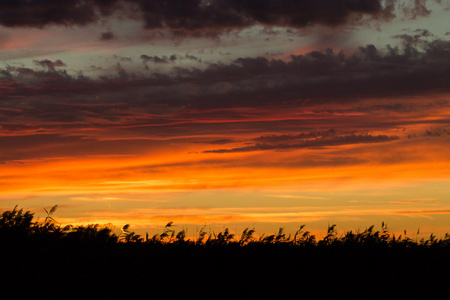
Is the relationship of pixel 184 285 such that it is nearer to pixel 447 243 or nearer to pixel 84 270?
pixel 84 270

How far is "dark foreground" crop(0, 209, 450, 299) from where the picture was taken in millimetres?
14141

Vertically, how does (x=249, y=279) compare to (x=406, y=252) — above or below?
below

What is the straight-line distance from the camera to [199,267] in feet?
51.2

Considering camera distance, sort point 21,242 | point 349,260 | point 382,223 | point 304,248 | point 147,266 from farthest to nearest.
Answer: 1. point 382,223
2. point 304,248
3. point 349,260
4. point 21,242
5. point 147,266

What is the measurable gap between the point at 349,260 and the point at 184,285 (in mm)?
6008

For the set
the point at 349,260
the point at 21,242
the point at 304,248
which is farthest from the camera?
the point at 304,248

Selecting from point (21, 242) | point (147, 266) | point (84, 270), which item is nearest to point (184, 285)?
point (147, 266)

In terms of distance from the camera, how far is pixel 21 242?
16.2 metres

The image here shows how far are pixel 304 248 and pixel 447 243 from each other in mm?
6965

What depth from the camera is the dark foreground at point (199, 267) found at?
14141 millimetres

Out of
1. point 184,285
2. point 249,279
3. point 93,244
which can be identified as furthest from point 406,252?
point 93,244

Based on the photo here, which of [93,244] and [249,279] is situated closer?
[249,279]

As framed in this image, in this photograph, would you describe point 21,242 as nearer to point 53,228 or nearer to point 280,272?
point 53,228

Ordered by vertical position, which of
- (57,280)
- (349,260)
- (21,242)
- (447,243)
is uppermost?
(447,243)
